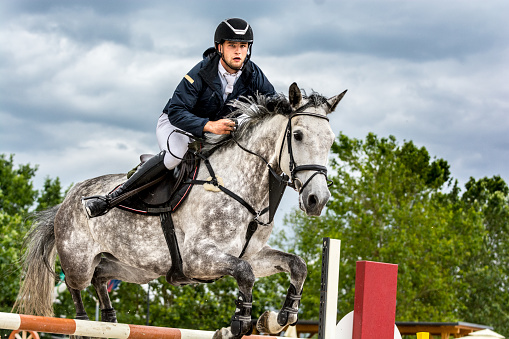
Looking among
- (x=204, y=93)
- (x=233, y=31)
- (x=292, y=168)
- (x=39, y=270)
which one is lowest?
(x=39, y=270)

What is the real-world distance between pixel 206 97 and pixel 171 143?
0.39 m

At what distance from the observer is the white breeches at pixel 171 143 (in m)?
4.18

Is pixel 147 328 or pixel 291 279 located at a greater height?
pixel 291 279

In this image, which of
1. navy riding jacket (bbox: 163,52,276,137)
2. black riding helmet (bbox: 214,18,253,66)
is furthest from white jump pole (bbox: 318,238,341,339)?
black riding helmet (bbox: 214,18,253,66)

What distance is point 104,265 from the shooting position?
5.01m

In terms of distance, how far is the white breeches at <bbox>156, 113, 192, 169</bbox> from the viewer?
4.18 meters

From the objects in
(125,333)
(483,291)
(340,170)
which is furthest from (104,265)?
(483,291)

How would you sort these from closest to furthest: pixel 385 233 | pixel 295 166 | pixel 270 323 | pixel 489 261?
1. pixel 295 166
2. pixel 270 323
3. pixel 385 233
4. pixel 489 261

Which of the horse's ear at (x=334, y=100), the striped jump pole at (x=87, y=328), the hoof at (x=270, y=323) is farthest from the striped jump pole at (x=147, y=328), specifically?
the horse's ear at (x=334, y=100)

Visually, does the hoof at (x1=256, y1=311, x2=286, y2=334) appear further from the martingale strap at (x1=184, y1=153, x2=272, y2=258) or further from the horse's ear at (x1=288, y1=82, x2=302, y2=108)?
the horse's ear at (x1=288, y1=82, x2=302, y2=108)

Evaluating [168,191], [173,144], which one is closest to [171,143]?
[173,144]

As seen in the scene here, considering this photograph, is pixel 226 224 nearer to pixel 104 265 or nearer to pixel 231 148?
pixel 231 148

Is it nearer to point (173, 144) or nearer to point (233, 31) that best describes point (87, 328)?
point (173, 144)

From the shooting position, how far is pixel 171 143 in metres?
4.20
